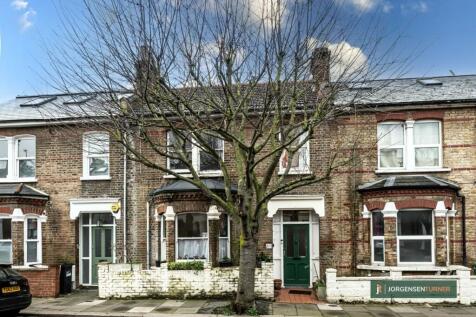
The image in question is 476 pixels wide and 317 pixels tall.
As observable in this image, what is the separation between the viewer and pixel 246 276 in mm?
12992

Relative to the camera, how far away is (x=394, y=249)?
53.0 feet

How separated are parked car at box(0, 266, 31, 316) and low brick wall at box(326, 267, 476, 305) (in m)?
8.19

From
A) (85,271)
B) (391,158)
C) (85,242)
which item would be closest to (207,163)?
(85,242)

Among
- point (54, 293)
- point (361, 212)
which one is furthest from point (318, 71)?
point (54, 293)

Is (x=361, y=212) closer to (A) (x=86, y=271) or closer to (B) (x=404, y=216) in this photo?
(B) (x=404, y=216)

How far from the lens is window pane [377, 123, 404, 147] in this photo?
690 inches

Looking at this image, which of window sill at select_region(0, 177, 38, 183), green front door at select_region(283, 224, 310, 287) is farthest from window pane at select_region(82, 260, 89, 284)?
green front door at select_region(283, 224, 310, 287)

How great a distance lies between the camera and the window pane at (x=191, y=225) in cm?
1730

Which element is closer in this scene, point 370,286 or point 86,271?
point 370,286

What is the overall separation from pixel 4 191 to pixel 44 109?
3746mm

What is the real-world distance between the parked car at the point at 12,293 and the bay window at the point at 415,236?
1102cm

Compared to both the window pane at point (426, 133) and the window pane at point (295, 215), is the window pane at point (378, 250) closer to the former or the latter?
the window pane at point (295, 215)

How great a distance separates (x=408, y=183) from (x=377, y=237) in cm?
207

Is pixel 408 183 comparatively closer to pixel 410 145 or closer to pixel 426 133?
pixel 410 145
